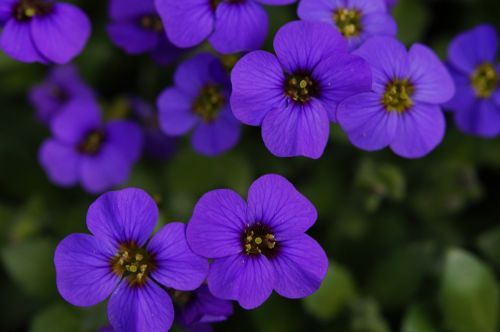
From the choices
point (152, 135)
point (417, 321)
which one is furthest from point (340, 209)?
point (152, 135)

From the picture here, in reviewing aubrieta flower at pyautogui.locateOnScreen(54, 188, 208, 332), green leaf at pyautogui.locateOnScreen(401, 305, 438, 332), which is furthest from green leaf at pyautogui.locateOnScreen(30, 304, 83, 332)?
green leaf at pyautogui.locateOnScreen(401, 305, 438, 332)

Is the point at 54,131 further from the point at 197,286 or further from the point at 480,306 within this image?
the point at 480,306

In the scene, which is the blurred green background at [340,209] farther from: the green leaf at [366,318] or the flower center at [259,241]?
the flower center at [259,241]

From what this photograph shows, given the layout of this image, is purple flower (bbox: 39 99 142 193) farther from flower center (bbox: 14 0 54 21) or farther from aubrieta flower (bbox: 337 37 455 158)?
aubrieta flower (bbox: 337 37 455 158)

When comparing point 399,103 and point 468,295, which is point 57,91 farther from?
point 468,295

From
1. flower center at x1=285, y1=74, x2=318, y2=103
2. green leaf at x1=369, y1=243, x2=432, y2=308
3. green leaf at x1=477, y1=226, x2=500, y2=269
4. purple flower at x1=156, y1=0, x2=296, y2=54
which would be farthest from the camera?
green leaf at x1=477, y1=226, x2=500, y2=269
